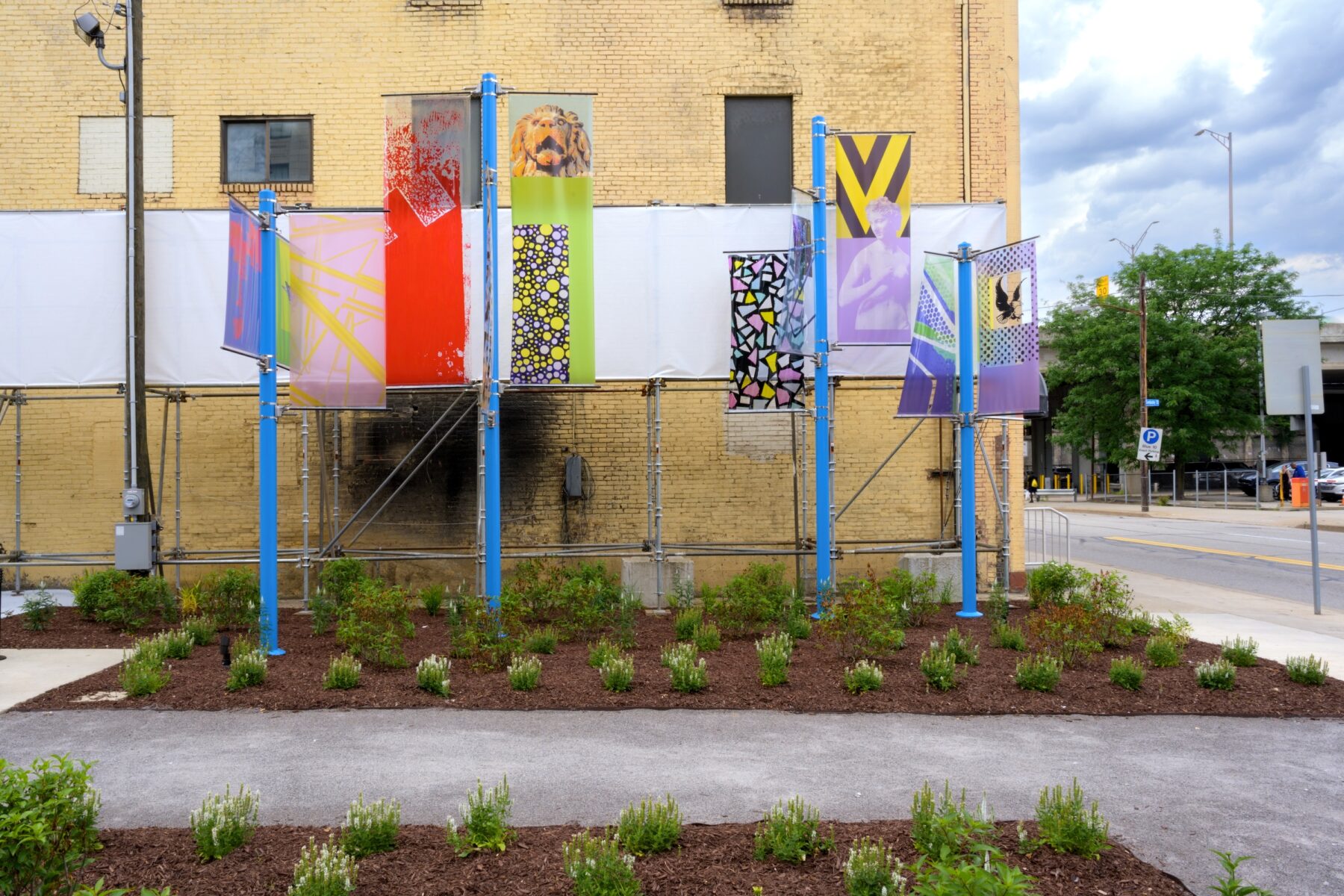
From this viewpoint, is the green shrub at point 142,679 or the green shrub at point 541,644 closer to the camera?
the green shrub at point 142,679

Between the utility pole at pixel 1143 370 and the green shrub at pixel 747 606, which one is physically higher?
the utility pole at pixel 1143 370

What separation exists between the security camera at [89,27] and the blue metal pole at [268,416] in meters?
4.67

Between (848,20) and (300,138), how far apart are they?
309 inches

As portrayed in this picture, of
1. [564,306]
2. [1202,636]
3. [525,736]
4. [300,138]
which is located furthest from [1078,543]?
[525,736]

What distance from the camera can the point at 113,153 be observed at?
14531 millimetres

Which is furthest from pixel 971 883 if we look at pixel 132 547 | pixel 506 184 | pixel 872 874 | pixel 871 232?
pixel 506 184

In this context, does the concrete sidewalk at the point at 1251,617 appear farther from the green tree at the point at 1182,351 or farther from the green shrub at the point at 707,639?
the green tree at the point at 1182,351

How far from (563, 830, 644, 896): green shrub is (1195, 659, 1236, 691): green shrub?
5925 millimetres

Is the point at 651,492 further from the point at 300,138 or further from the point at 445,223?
the point at 300,138

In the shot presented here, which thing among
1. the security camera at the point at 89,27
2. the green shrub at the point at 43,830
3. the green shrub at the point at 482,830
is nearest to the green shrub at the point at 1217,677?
the green shrub at the point at 482,830

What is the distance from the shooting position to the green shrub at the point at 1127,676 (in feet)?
27.0

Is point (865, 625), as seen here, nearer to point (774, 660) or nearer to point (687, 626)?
point (774, 660)

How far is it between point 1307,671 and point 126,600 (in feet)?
37.3

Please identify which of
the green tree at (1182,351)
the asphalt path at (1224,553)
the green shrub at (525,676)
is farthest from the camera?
the green tree at (1182,351)
